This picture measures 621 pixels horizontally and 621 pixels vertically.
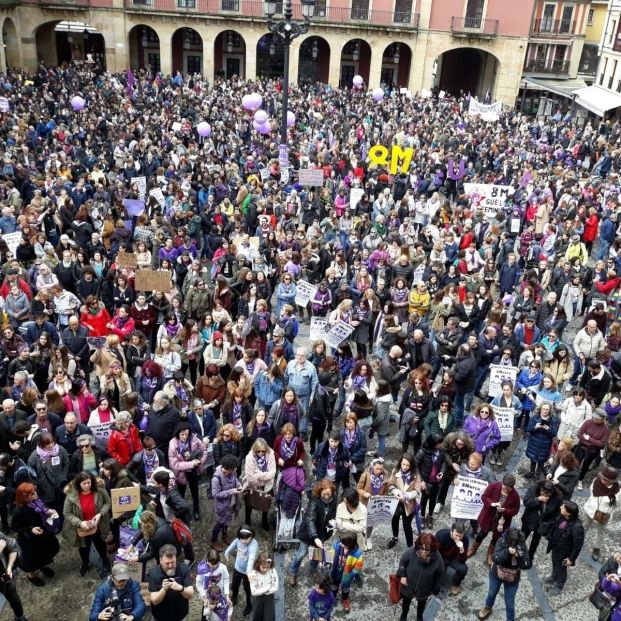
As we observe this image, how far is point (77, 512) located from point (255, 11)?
137 ft

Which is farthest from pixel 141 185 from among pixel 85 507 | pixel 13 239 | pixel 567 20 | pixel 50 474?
pixel 567 20

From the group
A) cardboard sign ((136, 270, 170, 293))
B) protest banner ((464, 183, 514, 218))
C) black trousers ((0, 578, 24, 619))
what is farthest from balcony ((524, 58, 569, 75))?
black trousers ((0, 578, 24, 619))

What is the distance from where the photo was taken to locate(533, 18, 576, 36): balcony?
47.3 m

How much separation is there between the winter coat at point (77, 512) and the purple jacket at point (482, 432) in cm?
411

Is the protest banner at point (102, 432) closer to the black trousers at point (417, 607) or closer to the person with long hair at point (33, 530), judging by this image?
the person with long hair at point (33, 530)

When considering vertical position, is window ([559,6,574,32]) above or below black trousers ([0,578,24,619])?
above

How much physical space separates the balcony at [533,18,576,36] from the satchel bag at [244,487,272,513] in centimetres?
4878

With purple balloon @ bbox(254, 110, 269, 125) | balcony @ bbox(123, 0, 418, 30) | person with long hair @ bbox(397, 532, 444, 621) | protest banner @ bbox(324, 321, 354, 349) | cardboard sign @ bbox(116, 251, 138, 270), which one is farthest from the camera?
balcony @ bbox(123, 0, 418, 30)

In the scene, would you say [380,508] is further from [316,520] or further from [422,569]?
[422,569]

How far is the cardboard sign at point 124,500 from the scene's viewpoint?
617 centimetres

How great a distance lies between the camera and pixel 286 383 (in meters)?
8.43

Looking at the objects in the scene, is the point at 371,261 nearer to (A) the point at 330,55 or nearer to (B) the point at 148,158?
(B) the point at 148,158

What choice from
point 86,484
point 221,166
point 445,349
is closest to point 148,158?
point 221,166

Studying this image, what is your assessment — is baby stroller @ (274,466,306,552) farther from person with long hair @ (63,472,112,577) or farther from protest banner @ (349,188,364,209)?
protest banner @ (349,188,364,209)
